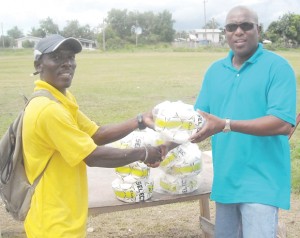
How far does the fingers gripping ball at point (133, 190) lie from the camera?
3551 mm

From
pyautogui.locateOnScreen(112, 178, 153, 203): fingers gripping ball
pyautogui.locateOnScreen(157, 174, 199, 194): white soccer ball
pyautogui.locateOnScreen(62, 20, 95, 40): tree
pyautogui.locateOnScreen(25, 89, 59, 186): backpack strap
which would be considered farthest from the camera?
pyautogui.locateOnScreen(62, 20, 95, 40): tree

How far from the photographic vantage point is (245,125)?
9.02ft

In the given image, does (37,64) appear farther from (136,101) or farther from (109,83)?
(109,83)

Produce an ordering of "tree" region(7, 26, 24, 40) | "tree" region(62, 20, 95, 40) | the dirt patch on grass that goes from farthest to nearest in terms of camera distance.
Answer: "tree" region(7, 26, 24, 40)
"tree" region(62, 20, 95, 40)
the dirt patch on grass

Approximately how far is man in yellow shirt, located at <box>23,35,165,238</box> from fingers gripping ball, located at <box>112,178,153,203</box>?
78 centimetres

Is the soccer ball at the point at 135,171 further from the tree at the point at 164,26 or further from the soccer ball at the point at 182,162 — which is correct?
the tree at the point at 164,26

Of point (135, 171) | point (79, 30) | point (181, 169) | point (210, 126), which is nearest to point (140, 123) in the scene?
point (135, 171)

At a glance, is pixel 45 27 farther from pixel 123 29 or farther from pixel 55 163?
pixel 55 163

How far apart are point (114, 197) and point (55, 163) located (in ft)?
4.04

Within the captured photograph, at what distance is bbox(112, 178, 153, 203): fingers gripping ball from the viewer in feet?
11.6

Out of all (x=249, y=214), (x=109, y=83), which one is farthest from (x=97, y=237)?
(x=109, y=83)

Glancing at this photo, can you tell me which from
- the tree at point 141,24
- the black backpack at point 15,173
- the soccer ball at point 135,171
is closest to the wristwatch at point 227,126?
the soccer ball at point 135,171

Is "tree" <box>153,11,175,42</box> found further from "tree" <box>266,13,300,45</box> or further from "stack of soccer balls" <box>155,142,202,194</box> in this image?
"stack of soccer balls" <box>155,142,202,194</box>

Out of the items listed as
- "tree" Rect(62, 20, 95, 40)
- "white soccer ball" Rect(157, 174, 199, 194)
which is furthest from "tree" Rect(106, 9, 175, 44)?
"white soccer ball" Rect(157, 174, 199, 194)
